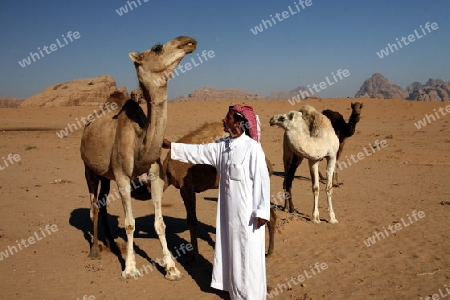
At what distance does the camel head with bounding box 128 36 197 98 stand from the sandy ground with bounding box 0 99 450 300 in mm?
2121

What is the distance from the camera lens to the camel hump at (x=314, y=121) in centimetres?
795

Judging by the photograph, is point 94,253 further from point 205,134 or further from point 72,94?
point 72,94

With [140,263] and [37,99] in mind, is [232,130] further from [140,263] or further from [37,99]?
[37,99]

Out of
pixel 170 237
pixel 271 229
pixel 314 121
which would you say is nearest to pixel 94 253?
pixel 170 237

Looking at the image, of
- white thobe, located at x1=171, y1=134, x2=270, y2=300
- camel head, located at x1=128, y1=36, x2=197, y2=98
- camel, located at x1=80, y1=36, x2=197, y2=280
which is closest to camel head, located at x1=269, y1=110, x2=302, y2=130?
camel, located at x1=80, y1=36, x2=197, y2=280

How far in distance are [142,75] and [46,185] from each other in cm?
817

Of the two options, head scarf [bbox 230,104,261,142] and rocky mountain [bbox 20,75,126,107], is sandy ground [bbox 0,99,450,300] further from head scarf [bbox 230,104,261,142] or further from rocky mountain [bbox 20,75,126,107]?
rocky mountain [bbox 20,75,126,107]

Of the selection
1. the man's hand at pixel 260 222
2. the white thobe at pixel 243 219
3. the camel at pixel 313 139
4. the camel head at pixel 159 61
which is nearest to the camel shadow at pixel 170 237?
the white thobe at pixel 243 219

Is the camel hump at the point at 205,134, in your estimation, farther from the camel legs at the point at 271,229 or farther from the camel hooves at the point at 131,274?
the camel hooves at the point at 131,274

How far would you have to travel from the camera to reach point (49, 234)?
748 cm

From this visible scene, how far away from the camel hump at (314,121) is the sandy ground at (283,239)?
70.1 inches

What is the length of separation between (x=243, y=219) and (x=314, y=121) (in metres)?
4.07

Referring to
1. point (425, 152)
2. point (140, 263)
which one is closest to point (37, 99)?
point (425, 152)

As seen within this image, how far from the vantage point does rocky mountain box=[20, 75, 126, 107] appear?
53.4 meters
